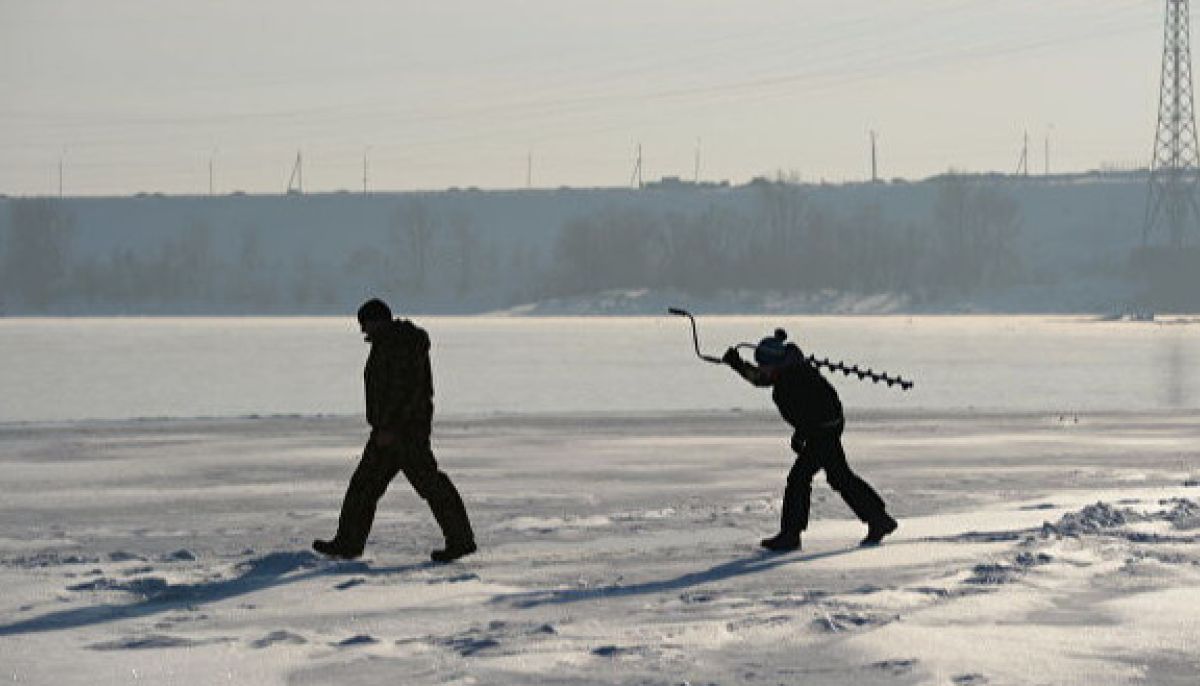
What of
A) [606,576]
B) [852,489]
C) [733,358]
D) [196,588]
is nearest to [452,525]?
[606,576]

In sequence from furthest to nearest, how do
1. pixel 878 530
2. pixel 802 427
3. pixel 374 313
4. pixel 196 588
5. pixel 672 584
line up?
1. pixel 878 530
2. pixel 802 427
3. pixel 374 313
4. pixel 672 584
5. pixel 196 588

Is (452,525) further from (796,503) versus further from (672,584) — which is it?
(796,503)

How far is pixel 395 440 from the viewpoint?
557 inches

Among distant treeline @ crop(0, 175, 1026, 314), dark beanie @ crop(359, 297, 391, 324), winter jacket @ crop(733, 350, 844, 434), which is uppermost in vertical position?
distant treeline @ crop(0, 175, 1026, 314)

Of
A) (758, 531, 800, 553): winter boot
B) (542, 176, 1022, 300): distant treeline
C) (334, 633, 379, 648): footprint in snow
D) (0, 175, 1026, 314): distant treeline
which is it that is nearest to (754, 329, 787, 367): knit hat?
(758, 531, 800, 553): winter boot

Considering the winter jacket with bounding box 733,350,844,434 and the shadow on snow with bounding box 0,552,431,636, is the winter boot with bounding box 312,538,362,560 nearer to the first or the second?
the shadow on snow with bounding box 0,552,431,636

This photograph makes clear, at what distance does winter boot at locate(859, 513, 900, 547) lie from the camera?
49.8ft

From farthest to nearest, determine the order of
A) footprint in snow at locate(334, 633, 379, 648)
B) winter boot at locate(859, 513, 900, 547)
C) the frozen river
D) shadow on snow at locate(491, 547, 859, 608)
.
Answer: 1. the frozen river
2. winter boot at locate(859, 513, 900, 547)
3. shadow on snow at locate(491, 547, 859, 608)
4. footprint in snow at locate(334, 633, 379, 648)

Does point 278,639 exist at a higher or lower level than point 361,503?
lower

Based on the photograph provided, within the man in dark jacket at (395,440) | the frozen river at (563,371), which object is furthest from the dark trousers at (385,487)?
the frozen river at (563,371)

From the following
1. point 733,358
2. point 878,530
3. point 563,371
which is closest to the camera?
point 733,358

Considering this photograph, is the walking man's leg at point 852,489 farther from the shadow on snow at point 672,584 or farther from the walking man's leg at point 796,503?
the shadow on snow at point 672,584

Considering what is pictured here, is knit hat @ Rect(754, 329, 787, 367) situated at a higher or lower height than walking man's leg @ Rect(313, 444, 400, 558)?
higher

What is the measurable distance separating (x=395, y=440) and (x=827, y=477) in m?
2.89
